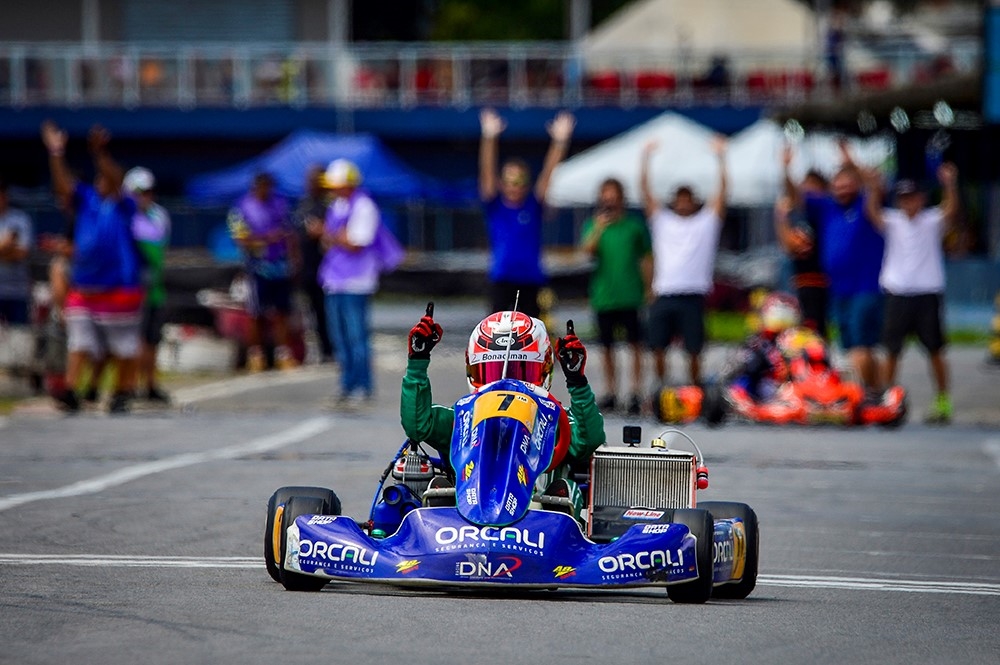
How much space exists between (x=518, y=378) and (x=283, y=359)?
1395 cm

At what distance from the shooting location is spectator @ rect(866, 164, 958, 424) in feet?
56.1

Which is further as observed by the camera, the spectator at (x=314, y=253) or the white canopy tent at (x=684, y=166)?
the white canopy tent at (x=684, y=166)

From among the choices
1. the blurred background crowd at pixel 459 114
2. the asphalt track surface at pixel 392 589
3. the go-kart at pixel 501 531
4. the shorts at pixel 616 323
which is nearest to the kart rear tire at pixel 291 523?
the go-kart at pixel 501 531

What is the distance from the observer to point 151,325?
1817 cm

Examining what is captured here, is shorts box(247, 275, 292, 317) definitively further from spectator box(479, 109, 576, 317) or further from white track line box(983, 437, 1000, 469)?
white track line box(983, 437, 1000, 469)

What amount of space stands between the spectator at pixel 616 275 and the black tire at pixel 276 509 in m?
9.31

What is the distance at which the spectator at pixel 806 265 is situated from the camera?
59.4ft

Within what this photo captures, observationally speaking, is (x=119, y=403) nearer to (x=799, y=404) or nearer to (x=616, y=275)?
(x=616, y=275)

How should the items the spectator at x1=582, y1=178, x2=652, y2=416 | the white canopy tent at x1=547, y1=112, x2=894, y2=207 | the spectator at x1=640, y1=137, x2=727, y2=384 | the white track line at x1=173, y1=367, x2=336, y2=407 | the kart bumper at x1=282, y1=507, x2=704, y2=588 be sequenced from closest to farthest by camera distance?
the kart bumper at x1=282, y1=507, x2=704, y2=588 → the spectator at x1=640, y1=137, x2=727, y2=384 → the spectator at x1=582, y1=178, x2=652, y2=416 → the white track line at x1=173, y1=367, x2=336, y2=407 → the white canopy tent at x1=547, y1=112, x2=894, y2=207

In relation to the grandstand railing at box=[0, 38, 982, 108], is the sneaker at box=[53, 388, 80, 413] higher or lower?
lower

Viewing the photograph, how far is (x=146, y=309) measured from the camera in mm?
18219

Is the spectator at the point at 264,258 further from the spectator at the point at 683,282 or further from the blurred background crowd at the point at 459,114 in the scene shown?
the blurred background crowd at the point at 459,114

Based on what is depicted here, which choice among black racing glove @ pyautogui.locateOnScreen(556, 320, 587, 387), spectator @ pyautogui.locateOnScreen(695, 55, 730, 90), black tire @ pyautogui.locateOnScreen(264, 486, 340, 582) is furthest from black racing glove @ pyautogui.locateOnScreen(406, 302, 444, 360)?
spectator @ pyautogui.locateOnScreen(695, 55, 730, 90)

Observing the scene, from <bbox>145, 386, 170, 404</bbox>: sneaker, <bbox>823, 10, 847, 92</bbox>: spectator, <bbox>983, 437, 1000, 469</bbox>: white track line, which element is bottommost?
<bbox>983, 437, 1000, 469</bbox>: white track line
